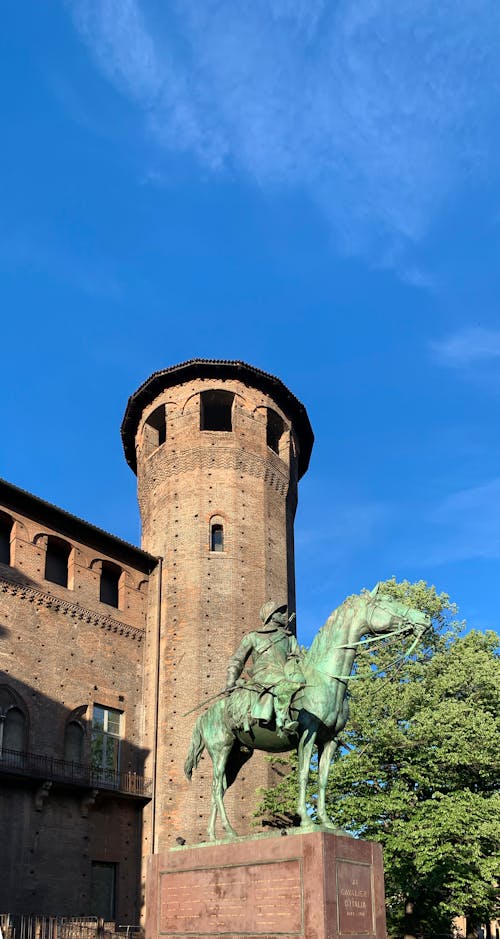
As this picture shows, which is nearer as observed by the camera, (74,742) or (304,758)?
(304,758)

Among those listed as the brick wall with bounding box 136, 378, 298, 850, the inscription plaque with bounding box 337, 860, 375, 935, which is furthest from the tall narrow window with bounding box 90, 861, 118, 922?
the inscription plaque with bounding box 337, 860, 375, 935

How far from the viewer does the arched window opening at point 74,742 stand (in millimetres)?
23891

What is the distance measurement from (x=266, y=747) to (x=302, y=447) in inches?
907

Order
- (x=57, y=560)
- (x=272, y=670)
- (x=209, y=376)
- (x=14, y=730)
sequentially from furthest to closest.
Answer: (x=209, y=376), (x=57, y=560), (x=14, y=730), (x=272, y=670)

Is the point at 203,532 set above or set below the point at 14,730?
above

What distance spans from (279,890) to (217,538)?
19.0m

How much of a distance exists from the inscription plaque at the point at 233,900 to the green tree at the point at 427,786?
295 inches

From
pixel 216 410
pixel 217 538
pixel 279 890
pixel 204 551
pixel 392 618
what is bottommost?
pixel 279 890

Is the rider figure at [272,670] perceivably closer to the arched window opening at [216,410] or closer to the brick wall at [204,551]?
the brick wall at [204,551]

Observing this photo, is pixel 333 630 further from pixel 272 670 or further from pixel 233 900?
pixel 233 900

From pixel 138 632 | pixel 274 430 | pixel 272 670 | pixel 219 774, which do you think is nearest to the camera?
pixel 272 670

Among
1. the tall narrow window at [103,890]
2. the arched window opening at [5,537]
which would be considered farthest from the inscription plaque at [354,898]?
the arched window opening at [5,537]

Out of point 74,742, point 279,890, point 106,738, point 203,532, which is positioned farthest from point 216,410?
point 279,890

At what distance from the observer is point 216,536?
2869 cm
